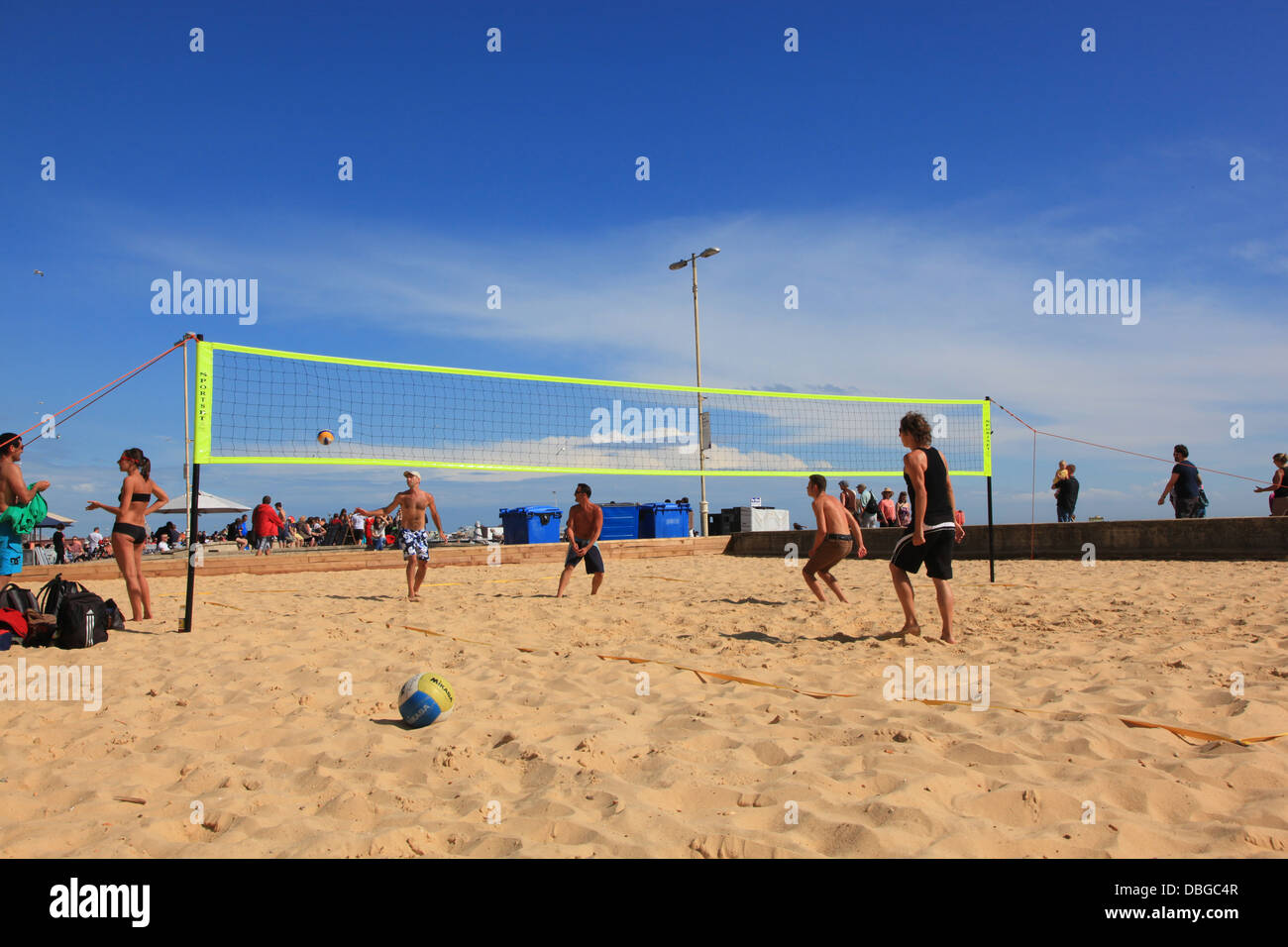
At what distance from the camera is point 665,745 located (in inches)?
117

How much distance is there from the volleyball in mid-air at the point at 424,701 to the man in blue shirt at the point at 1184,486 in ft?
32.8

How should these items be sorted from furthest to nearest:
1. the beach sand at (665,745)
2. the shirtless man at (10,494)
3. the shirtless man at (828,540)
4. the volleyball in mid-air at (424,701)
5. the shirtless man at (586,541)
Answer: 1. the shirtless man at (586,541)
2. the shirtless man at (828,540)
3. the shirtless man at (10,494)
4. the volleyball in mid-air at (424,701)
5. the beach sand at (665,745)

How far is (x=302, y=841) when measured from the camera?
2.19m

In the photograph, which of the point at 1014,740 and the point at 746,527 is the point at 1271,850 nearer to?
the point at 1014,740

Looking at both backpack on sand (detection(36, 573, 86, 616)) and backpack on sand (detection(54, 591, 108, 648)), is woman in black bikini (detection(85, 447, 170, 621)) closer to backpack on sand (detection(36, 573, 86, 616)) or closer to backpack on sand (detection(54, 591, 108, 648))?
backpack on sand (detection(36, 573, 86, 616))

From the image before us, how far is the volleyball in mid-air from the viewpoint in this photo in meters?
3.29

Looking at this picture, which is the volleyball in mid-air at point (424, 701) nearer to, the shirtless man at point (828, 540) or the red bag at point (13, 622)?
the red bag at point (13, 622)

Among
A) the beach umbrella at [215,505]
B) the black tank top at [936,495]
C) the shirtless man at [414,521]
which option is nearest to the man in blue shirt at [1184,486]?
the black tank top at [936,495]

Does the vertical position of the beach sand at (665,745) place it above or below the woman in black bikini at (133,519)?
below

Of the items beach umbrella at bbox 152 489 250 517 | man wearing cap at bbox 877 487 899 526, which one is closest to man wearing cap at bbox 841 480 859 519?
man wearing cap at bbox 877 487 899 526

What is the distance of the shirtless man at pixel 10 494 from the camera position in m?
5.11

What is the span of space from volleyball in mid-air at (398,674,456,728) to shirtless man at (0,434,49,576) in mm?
3516
